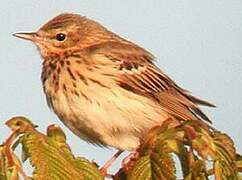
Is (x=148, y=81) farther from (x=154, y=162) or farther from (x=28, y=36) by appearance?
(x=154, y=162)

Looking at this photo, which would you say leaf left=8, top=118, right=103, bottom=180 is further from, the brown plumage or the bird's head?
the bird's head

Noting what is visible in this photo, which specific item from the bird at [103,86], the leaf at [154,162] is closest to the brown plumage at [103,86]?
the bird at [103,86]

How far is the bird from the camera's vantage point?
18.6ft

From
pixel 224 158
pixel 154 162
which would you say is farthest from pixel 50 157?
pixel 224 158

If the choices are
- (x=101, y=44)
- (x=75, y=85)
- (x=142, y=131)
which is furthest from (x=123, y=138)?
(x=101, y=44)

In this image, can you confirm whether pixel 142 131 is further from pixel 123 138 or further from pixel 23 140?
pixel 23 140

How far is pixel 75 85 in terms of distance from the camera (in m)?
5.72

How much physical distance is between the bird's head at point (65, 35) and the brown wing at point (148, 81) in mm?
357

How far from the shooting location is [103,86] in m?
5.77

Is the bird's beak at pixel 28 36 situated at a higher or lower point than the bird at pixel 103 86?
higher

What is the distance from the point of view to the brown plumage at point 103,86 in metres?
5.66

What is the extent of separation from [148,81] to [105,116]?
3.03 ft

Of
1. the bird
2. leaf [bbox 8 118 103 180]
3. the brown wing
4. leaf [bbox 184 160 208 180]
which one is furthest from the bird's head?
leaf [bbox 184 160 208 180]

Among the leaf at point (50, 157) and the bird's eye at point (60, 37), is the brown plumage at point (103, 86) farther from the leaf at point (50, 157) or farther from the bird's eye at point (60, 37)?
the leaf at point (50, 157)
